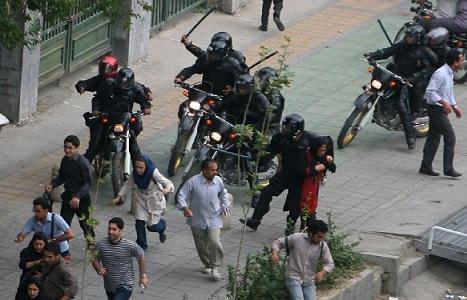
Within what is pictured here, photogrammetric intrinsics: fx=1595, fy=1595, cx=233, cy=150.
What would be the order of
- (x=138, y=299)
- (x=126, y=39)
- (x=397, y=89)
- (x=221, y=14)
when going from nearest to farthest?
(x=138, y=299) → (x=397, y=89) → (x=126, y=39) → (x=221, y=14)

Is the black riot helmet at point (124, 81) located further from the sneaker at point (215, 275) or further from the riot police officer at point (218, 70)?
the sneaker at point (215, 275)

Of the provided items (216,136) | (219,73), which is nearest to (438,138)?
(219,73)

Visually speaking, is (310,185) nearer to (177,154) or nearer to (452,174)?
(177,154)

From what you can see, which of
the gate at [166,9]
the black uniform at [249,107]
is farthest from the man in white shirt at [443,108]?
the gate at [166,9]

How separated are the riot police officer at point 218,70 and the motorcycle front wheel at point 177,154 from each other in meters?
0.89

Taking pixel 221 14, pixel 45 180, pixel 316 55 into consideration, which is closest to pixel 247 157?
pixel 45 180

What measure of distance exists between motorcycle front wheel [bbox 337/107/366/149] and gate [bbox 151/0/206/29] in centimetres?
502

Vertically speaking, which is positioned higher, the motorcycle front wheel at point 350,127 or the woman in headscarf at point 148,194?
the woman in headscarf at point 148,194

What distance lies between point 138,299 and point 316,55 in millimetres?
9834

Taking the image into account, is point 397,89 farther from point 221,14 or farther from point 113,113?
point 221,14

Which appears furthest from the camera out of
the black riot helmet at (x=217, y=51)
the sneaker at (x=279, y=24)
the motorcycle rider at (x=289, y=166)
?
the sneaker at (x=279, y=24)

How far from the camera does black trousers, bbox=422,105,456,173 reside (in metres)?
20.0

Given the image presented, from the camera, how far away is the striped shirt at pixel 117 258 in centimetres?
1504

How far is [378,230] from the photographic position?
18328 millimetres
